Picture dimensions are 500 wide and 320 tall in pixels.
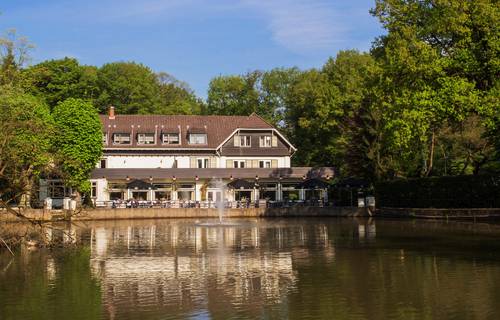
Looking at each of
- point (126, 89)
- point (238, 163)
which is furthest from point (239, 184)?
point (126, 89)

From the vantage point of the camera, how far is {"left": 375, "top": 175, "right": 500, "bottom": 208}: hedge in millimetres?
42844

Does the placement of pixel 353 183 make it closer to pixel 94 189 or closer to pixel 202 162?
pixel 202 162

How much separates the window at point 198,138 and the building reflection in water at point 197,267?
39.2 metres

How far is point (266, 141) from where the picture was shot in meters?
75.1

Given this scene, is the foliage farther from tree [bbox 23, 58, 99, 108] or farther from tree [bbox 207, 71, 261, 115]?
tree [bbox 23, 58, 99, 108]

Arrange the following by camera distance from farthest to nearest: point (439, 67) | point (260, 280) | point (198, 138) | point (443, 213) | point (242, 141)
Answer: point (242, 141) → point (198, 138) → point (443, 213) → point (439, 67) → point (260, 280)

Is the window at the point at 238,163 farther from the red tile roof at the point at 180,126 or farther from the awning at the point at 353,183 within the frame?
the awning at the point at 353,183

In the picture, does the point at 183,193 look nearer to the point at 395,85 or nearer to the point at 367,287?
the point at 395,85

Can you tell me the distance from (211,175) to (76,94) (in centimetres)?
2171

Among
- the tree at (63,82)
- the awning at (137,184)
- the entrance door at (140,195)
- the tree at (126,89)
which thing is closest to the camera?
the awning at (137,184)

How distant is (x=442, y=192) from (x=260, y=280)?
32191mm

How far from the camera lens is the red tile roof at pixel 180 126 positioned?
73.6m

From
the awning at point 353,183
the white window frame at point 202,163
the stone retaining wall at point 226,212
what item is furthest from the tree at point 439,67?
the white window frame at point 202,163

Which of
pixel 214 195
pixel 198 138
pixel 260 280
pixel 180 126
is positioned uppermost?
pixel 180 126
